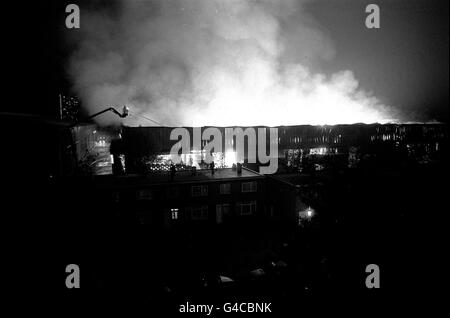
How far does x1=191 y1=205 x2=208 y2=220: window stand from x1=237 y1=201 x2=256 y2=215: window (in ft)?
8.31

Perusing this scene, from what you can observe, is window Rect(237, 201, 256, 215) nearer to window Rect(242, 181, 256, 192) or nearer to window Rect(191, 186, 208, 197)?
window Rect(242, 181, 256, 192)

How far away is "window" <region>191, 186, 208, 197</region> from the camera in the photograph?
19156 mm

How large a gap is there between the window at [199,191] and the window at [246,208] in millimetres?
2790

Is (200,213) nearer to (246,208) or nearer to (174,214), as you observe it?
(174,214)

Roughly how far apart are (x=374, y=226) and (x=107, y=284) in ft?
35.0

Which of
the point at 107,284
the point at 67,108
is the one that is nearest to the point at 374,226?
the point at 107,284

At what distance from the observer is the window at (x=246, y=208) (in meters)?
20.2

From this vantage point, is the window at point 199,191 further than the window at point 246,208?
No

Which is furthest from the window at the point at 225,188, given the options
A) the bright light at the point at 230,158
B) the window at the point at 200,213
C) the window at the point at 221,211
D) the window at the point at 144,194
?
the bright light at the point at 230,158

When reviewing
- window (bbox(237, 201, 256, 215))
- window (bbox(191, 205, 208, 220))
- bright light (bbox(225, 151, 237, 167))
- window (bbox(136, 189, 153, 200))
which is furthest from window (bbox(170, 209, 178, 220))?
bright light (bbox(225, 151, 237, 167))

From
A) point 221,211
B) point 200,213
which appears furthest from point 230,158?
point 200,213

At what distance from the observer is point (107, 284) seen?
37.4ft

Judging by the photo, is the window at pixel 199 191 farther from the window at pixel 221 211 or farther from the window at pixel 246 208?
the window at pixel 246 208

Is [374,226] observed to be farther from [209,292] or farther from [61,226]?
[61,226]
